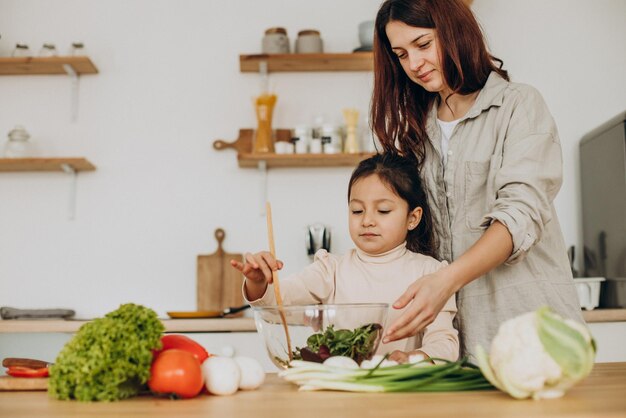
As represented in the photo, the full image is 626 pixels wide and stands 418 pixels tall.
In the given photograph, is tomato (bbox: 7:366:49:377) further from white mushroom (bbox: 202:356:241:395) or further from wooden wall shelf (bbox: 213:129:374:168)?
wooden wall shelf (bbox: 213:129:374:168)

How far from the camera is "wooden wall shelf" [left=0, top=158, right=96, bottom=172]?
3258mm

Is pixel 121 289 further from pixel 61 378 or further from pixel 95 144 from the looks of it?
pixel 61 378

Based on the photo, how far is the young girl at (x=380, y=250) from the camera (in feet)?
5.31

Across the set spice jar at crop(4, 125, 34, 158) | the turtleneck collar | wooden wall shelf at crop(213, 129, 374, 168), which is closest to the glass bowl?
the turtleneck collar

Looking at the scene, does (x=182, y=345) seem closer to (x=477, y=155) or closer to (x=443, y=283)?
(x=443, y=283)

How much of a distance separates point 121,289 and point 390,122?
2.00 metres

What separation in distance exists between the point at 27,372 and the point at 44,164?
7.81 feet

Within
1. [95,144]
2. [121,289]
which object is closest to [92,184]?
[95,144]

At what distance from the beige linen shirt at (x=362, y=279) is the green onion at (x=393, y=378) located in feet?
1.70

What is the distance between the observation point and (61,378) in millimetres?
942

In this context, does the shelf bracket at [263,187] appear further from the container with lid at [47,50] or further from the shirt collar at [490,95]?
the shirt collar at [490,95]

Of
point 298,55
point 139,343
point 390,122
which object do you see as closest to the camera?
point 139,343

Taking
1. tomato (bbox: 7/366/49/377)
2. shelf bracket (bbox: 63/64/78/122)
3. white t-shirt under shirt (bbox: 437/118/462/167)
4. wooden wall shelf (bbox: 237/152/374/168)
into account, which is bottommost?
tomato (bbox: 7/366/49/377)

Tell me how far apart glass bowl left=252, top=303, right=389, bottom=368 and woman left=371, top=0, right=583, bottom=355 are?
1.33ft
